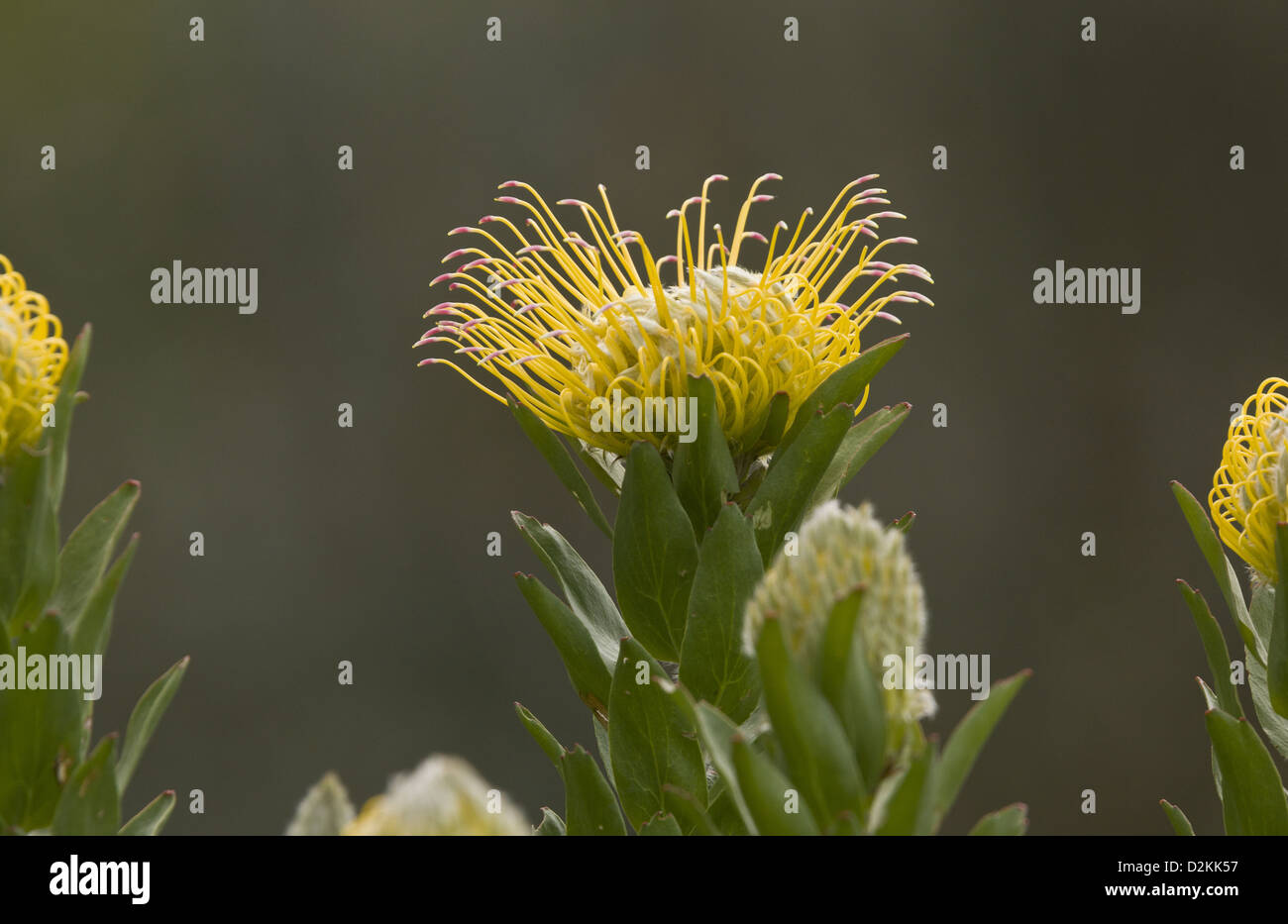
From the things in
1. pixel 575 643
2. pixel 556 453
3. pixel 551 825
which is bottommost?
pixel 551 825

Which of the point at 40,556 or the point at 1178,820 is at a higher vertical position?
the point at 40,556

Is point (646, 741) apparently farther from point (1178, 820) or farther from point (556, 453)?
point (1178, 820)

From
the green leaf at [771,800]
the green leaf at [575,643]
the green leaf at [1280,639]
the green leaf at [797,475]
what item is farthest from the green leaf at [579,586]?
the green leaf at [1280,639]

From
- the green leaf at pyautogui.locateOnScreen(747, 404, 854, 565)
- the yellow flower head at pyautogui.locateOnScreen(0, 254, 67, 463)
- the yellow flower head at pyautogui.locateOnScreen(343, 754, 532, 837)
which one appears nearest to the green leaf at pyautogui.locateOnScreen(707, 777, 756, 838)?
the green leaf at pyautogui.locateOnScreen(747, 404, 854, 565)

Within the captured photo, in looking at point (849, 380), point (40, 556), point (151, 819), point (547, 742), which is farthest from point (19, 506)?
point (849, 380)
